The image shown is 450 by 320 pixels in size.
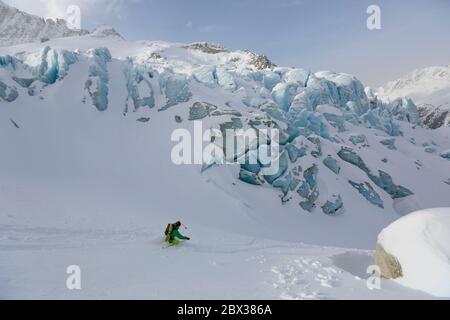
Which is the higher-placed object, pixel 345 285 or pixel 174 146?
pixel 174 146

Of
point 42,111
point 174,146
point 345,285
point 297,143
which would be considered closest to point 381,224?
point 297,143

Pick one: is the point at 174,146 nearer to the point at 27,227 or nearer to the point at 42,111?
the point at 42,111

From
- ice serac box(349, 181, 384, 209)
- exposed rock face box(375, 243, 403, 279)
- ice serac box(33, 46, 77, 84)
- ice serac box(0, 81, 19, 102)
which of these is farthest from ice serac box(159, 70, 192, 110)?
exposed rock face box(375, 243, 403, 279)

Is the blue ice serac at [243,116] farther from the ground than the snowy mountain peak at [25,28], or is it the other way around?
the snowy mountain peak at [25,28]

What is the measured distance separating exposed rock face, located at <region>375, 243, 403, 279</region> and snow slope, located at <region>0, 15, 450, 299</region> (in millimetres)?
830

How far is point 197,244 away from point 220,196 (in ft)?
49.5

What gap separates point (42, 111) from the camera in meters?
34.9

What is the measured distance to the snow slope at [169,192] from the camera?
10305 millimetres

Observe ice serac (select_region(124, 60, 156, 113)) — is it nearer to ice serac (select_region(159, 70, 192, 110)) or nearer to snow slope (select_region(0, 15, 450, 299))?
snow slope (select_region(0, 15, 450, 299))

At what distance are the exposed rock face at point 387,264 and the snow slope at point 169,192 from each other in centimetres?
83

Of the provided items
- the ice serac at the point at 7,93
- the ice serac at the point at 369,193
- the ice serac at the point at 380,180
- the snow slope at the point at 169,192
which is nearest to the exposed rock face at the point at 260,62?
the snow slope at the point at 169,192

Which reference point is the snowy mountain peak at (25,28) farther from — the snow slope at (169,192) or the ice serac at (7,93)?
the ice serac at (7,93)

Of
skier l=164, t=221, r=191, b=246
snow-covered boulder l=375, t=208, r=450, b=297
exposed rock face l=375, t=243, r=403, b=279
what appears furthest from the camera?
skier l=164, t=221, r=191, b=246

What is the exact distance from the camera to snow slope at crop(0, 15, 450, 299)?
1030 centimetres
